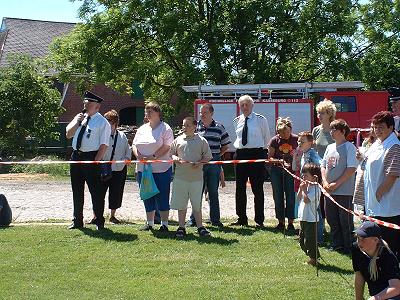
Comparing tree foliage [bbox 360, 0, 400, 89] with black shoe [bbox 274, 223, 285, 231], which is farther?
tree foliage [bbox 360, 0, 400, 89]

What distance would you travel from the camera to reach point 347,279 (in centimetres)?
727

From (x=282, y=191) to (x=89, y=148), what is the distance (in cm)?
295

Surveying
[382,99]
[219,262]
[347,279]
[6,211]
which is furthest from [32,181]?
[347,279]

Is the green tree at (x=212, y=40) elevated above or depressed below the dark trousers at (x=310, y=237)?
above

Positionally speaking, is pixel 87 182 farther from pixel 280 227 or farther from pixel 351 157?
pixel 351 157

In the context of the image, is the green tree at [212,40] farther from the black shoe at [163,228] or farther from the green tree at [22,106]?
the black shoe at [163,228]

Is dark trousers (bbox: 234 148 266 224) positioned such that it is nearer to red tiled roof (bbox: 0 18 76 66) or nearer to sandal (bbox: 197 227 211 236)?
sandal (bbox: 197 227 211 236)

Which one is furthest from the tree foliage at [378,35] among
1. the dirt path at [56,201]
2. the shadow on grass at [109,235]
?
the shadow on grass at [109,235]

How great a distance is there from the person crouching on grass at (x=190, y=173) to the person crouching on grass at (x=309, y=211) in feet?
6.46

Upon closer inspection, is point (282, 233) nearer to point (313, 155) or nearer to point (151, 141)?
point (313, 155)

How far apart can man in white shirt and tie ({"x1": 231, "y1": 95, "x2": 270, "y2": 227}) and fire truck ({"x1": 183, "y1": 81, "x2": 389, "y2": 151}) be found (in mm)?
11562

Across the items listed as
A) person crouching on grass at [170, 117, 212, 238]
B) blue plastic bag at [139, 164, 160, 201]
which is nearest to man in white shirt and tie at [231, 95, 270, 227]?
person crouching on grass at [170, 117, 212, 238]

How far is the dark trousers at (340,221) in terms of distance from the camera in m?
8.51

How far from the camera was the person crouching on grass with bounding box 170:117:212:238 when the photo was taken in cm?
968
